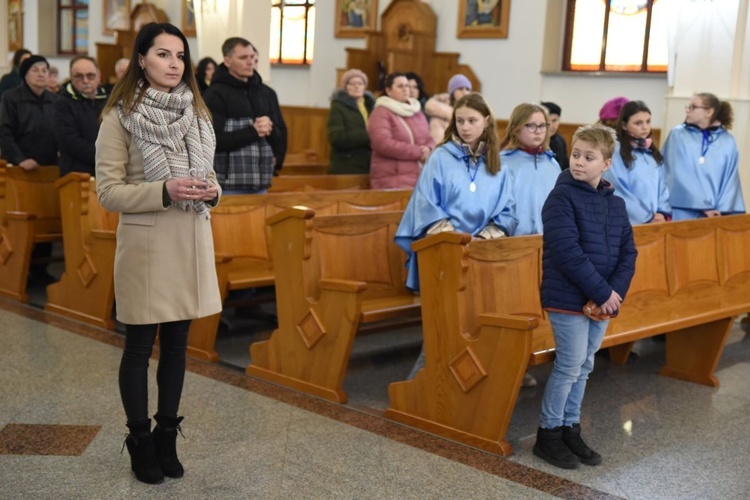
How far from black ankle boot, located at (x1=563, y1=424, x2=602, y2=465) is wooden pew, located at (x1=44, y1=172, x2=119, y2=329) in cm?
284

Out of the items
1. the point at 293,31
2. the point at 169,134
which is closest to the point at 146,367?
the point at 169,134

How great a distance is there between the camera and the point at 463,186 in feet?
14.5

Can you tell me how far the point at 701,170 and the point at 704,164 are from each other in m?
0.04

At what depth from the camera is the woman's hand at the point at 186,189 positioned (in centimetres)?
298

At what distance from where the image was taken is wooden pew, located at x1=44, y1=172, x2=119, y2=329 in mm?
5457

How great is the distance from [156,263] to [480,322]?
1.40 metres

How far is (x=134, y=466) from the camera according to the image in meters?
3.27

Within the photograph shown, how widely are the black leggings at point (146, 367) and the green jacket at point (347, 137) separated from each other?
4.36 m

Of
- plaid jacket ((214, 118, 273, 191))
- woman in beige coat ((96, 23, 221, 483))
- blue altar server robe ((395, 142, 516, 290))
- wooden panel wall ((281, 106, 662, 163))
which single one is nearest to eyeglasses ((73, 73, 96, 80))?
plaid jacket ((214, 118, 273, 191))

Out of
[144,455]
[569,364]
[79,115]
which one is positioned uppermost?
[79,115]

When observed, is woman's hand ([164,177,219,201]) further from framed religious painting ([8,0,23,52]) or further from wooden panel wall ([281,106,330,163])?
framed religious painting ([8,0,23,52])

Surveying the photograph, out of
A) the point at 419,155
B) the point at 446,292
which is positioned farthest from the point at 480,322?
the point at 419,155

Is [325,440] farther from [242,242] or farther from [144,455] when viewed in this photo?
[242,242]

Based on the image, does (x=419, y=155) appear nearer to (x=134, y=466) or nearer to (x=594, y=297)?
(x=594, y=297)
